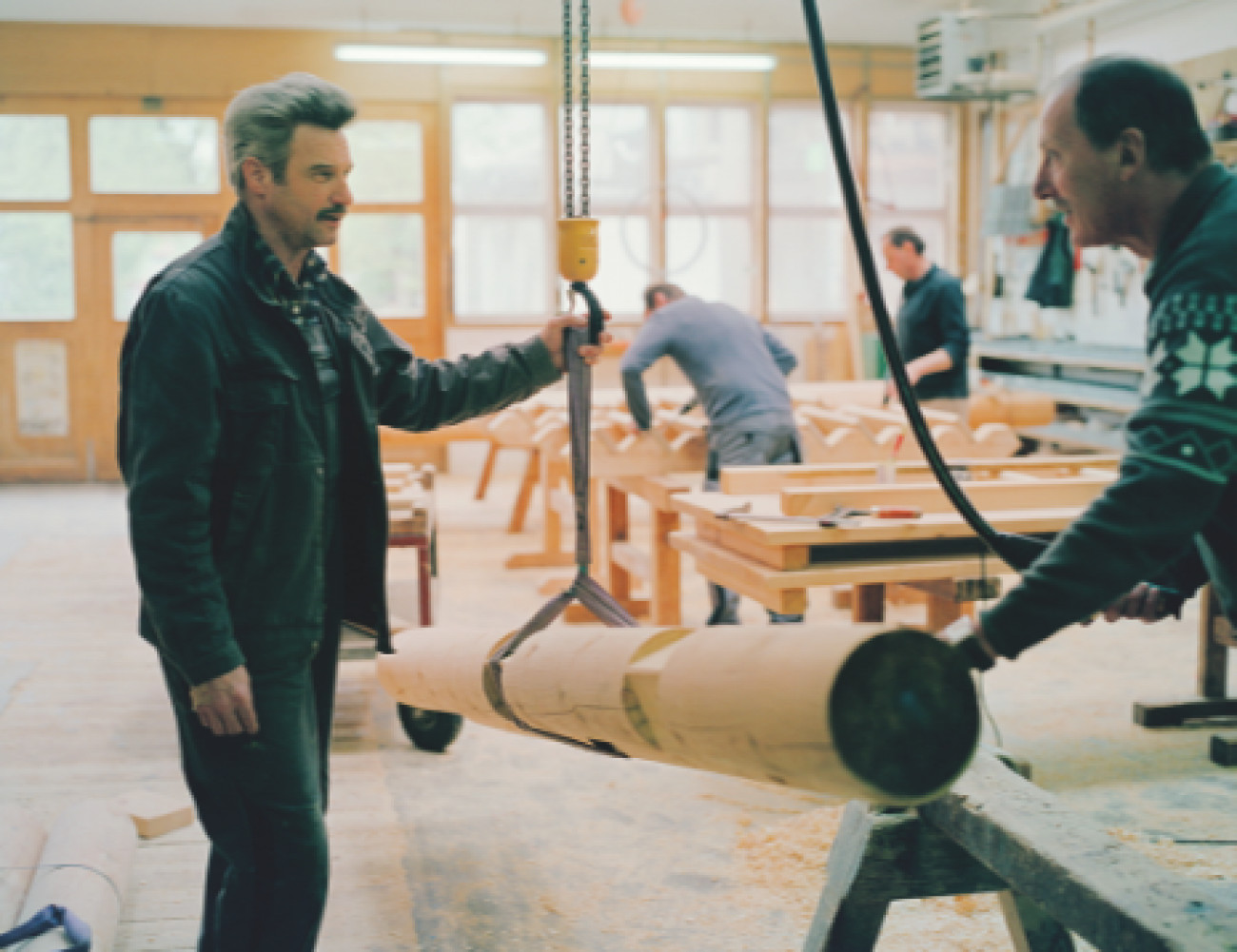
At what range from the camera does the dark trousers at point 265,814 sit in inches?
80.7

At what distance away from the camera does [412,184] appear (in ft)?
36.7

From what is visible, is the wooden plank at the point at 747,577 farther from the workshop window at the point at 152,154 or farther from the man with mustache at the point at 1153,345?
the workshop window at the point at 152,154

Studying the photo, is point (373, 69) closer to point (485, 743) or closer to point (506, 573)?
point (506, 573)

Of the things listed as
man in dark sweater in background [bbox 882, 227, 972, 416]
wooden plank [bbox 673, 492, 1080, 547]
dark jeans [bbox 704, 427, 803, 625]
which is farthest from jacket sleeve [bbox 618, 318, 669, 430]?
wooden plank [bbox 673, 492, 1080, 547]

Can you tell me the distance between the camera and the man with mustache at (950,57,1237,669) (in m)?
1.50

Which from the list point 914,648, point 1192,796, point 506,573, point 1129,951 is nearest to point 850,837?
point 1129,951

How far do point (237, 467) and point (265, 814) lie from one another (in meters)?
0.58

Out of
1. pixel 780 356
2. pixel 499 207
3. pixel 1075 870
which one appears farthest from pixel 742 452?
pixel 499 207

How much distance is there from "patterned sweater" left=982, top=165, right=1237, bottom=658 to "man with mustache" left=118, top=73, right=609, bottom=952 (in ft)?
3.76

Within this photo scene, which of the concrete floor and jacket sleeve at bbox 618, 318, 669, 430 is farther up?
jacket sleeve at bbox 618, 318, 669, 430

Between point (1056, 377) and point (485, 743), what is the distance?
7.16 metres

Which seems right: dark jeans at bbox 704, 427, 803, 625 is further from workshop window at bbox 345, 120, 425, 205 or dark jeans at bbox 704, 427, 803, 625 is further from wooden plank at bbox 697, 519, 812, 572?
workshop window at bbox 345, 120, 425, 205

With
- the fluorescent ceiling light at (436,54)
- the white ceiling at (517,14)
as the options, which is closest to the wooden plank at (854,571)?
the fluorescent ceiling light at (436,54)

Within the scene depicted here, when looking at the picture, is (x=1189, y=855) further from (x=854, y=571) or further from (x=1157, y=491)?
(x=1157, y=491)
